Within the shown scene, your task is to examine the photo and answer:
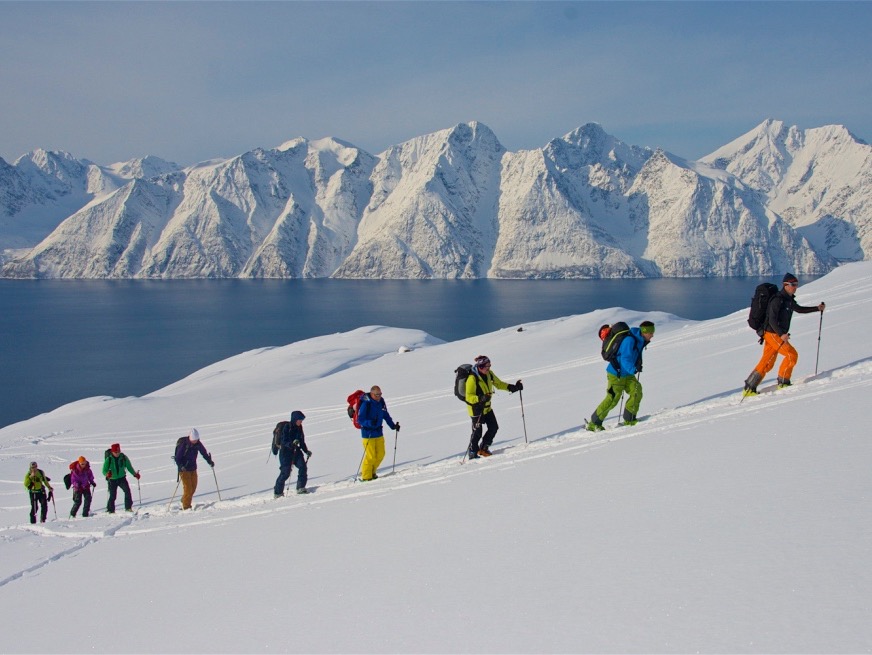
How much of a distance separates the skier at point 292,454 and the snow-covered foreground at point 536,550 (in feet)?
1.23

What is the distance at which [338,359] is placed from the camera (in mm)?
37438

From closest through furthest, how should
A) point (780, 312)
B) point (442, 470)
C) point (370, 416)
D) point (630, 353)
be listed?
point (630, 353)
point (780, 312)
point (442, 470)
point (370, 416)

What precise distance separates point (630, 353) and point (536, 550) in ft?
15.5

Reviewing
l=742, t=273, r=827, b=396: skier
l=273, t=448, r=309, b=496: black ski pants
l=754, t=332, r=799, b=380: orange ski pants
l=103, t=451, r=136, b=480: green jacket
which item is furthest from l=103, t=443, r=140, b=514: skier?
l=754, t=332, r=799, b=380: orange ski pants

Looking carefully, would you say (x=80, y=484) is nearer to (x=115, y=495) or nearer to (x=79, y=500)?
(x=79, y=500)

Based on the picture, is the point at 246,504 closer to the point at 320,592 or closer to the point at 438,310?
the point at 320,592

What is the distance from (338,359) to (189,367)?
3085 centimetres

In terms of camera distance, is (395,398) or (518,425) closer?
(518,425)

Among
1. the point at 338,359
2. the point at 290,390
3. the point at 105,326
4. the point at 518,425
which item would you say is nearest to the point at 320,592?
the point at 518,425

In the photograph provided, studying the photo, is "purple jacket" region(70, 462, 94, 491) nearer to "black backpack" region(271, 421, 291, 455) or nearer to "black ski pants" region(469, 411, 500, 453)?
"black backpack" region(271, 421, 291, 455)

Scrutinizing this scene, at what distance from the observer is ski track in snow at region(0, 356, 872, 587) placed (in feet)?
27.1

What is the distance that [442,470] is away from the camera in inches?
364

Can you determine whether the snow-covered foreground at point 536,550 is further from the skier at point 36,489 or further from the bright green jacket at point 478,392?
the skier at point 36,489

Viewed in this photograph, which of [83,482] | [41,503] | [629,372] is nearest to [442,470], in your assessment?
[629,372]
